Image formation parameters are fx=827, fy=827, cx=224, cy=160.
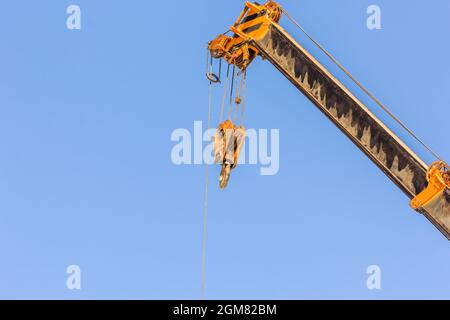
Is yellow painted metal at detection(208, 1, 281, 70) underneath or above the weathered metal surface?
above

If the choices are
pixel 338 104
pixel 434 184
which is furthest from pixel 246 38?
pixel 434 184

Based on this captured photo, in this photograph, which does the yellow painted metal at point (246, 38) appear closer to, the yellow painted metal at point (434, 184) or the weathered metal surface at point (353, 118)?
the weathered metal surface at point (353, 118)

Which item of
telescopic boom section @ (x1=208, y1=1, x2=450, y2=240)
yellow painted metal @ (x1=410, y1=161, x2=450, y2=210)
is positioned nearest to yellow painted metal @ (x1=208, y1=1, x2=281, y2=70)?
telescopic boom section @ (x1=208, y1=1, x2=450, y2=240)

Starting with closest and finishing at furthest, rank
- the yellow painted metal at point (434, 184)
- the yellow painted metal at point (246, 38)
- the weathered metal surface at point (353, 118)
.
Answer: the yellow painted metal at point (434, 184)
the weathered metal surface at point (353, 118)
the yellow painted metal at point (246, 38)

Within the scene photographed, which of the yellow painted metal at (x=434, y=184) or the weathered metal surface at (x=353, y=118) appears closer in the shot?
the yellow painted metal at (x=434, y=184)

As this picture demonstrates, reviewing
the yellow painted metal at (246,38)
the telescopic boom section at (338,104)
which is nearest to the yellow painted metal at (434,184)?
the telescopic boom section at (338,104)

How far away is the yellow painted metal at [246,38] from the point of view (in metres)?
23.3

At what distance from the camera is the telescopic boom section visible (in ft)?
66.5

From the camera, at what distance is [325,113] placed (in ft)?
72.1

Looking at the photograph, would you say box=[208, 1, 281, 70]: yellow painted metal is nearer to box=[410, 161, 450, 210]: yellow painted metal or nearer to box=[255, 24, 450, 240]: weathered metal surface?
box=[255, 24, 450, 240]: weathered metal surface

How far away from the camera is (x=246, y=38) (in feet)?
76.3

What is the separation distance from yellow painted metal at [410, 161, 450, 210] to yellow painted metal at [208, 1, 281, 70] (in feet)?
20.3

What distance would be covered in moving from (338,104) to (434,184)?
336 centimetres

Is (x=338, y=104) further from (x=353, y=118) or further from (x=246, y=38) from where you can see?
(x=246, y=38)
